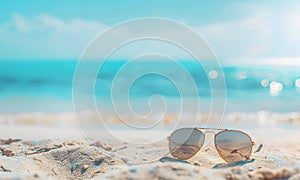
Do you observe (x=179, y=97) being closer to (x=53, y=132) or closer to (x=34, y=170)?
(x=53, y=132)

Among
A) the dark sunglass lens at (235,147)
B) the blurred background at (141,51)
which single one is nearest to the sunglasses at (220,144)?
the dark sunglass lens at (235,147)

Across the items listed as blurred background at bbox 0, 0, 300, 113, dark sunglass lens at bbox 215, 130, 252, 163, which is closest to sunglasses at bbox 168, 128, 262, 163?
dark sunglass lens at bbox 215, 130, 252, 163

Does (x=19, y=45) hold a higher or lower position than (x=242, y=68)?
higher

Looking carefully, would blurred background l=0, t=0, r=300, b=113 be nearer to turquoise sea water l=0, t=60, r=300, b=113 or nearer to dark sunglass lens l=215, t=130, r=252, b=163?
turquoise sea water l=0, t=60, r=300, b=113

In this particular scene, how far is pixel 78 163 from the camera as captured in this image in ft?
9.25

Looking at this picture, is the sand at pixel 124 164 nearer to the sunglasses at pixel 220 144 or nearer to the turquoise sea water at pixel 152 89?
the sunglasses at pixel 220 144

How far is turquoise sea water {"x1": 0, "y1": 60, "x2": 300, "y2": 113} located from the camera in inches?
332

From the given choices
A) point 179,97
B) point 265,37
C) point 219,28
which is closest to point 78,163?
point 179,97

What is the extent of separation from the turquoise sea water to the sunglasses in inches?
184

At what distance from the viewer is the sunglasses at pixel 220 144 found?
2822 mm

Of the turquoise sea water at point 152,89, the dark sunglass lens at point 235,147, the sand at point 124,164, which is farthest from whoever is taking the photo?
the turquoise sea water at point 152,89

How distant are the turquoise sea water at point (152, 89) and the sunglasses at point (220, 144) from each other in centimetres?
468

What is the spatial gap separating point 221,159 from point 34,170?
4.43 feet

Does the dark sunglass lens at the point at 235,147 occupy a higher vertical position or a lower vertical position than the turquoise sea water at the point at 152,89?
lower
